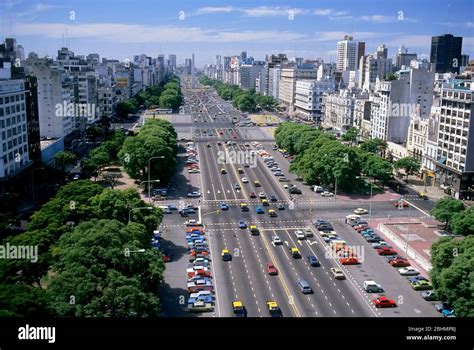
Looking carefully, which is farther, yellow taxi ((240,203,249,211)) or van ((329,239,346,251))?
yellow taxi ((240,203,249,211))

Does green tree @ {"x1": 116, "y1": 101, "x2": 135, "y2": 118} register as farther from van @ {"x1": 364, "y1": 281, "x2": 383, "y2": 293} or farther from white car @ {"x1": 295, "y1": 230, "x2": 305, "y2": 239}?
van @ {"x1": 364, "y1": 281, "x2": 383, "y2": 293}

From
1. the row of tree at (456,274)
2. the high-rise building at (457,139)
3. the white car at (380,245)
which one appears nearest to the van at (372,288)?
the row of tree at (456,274)

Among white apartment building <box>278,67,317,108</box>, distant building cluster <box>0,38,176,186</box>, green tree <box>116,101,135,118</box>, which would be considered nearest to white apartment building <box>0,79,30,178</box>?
distant building cluster <box>0,38,176,186</box>

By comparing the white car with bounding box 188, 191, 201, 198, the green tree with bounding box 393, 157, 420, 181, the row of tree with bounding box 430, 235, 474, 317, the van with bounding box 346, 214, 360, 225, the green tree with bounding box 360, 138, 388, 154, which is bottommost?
the van with bounding box 346, 214, 360, 225

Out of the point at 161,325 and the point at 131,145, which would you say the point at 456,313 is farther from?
the point at 131,145

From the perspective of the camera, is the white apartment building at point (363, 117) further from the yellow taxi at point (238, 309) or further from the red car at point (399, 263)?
the yellow taxi at point (238, 309)

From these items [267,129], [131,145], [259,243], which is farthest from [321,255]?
[267,129]
